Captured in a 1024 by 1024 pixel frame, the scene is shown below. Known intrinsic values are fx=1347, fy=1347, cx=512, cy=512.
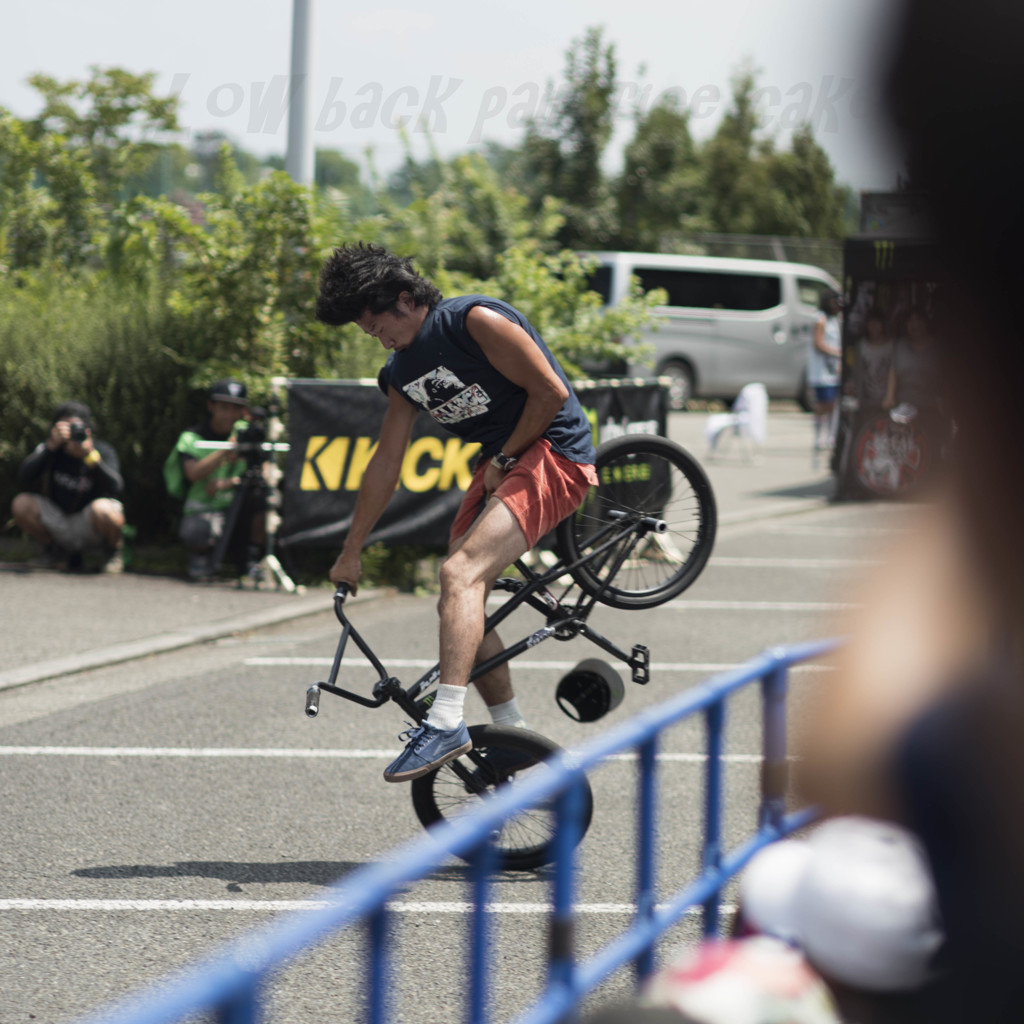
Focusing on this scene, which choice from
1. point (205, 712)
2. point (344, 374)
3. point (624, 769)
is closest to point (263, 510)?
point (344, 374)

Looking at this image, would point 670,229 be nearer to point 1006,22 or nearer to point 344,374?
point 344,374

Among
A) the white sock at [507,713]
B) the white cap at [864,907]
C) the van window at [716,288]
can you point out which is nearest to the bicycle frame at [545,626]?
the white sock at [507,713]

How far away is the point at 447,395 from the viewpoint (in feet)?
14.3

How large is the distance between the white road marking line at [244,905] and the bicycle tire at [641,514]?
1.10 m

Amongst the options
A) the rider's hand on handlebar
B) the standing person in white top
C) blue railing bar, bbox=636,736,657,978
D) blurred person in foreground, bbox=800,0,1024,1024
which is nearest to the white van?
the standing person in white top

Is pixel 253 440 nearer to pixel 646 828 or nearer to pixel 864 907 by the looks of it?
pixel 646 828

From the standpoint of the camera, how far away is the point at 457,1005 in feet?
11.1

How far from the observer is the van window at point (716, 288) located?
2569cm

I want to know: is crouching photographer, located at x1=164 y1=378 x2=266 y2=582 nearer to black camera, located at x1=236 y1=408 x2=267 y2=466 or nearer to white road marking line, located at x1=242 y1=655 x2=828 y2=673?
black camera, located at x1=236 y1=408 x2=267 y2=466

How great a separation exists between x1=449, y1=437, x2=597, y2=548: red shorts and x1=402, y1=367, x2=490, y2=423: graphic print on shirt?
195 millimetres

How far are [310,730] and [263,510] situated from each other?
3.67 metres

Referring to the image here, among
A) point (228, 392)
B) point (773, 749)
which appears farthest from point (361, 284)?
point (228, 392)

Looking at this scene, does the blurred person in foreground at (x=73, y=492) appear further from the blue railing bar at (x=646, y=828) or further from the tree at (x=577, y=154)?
the tree at (x=577, y=154)

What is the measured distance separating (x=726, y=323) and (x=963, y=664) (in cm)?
2487
